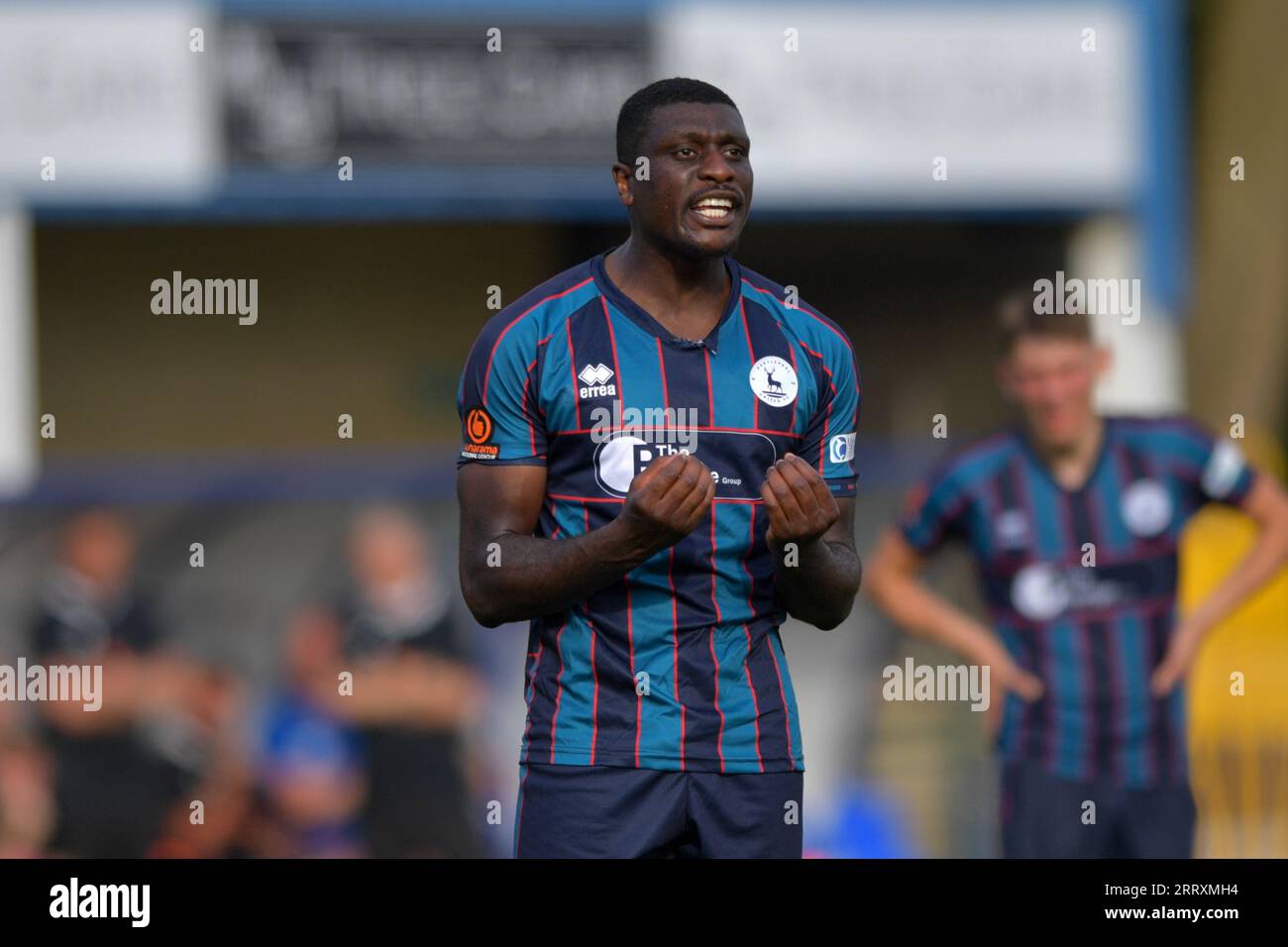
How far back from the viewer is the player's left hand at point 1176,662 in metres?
6.12

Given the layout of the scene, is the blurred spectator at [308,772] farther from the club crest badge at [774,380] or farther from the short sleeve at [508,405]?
the club crest badge at [774,380]

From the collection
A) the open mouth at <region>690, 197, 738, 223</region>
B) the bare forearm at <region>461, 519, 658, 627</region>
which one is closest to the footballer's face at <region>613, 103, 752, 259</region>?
the open mouth at <region>690, 197, 738, 223</region>

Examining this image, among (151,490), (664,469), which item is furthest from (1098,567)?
(151,490)

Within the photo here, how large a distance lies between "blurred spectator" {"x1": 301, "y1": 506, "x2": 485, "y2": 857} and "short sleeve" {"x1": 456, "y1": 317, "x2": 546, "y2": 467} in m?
4.49

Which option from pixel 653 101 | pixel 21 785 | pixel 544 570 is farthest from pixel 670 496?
pixel 21 785

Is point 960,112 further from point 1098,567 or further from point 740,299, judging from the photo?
point 740,299

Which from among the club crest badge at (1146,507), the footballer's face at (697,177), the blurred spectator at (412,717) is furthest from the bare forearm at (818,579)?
the blurred spectator at (412,717)

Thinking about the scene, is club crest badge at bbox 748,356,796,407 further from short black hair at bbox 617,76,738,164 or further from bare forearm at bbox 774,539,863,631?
short black hair at bbox 617,76,738,164

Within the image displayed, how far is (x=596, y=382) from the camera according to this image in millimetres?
3705

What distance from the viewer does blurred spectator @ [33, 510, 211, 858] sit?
26.7 feet

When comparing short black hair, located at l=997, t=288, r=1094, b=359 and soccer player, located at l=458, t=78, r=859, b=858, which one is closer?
soccer player, located at l=458, t=78, r=859, b=858

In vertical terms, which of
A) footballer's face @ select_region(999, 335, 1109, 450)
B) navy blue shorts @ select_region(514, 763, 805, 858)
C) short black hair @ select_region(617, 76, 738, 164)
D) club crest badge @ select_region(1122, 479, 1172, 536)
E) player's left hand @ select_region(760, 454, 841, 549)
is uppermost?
short black hair @ select_region(617, 76, 738, 164)

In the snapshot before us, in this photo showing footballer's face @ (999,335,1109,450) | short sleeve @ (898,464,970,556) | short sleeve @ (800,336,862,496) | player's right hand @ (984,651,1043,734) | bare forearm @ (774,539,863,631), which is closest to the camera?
bare forearm @ (774,539,863,631)
